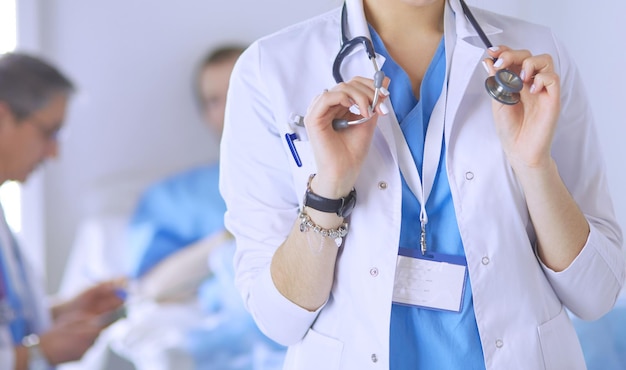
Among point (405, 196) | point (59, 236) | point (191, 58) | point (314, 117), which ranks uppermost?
point (314, 117)

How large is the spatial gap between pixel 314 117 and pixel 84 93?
221cm

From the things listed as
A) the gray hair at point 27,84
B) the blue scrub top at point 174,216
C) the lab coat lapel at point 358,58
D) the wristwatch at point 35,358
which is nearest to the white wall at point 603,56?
the lab coat lapel at point 358,58

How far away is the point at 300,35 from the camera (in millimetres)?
1073

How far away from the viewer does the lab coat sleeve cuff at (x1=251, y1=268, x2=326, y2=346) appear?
1003 millimetres

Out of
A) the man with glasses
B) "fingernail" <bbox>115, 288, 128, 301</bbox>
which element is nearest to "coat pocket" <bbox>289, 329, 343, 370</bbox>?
the man with glasses

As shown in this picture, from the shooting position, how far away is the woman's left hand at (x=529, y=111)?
91cm

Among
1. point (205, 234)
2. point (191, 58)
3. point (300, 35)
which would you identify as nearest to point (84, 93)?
point (191, 58)

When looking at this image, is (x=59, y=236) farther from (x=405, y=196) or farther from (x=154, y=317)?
(x=405, y=196)

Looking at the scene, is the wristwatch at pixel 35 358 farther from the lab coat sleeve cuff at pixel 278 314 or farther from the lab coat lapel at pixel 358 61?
the lab coat lapel at pixel 358 61

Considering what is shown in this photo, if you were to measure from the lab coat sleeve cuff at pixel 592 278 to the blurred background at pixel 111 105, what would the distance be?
1.96 meters

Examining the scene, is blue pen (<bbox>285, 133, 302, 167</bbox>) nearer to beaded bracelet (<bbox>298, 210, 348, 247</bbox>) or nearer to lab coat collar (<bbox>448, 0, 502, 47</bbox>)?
beaded bracelet (<bbox>298, 210, 348, 247</bbox>)

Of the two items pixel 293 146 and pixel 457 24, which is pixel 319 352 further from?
pixel 457 24

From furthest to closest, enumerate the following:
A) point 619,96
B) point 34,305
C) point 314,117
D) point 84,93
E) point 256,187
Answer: point 84,93 < point 34,305 < point 619,96 < point 256,187 < point 314,117

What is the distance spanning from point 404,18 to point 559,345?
43 centimetres
